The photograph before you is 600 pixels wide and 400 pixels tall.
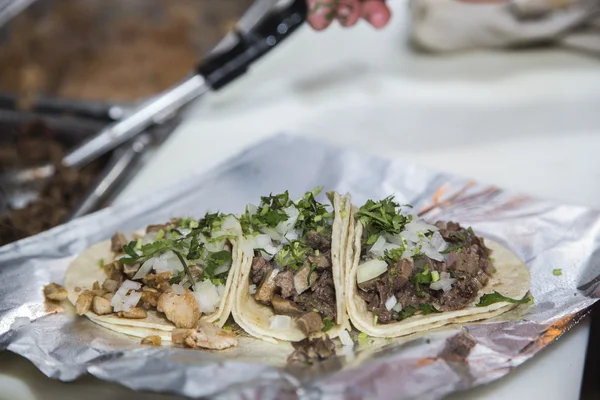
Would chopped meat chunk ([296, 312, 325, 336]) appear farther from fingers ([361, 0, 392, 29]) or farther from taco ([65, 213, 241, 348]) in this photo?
fingers ([361, 0, 392, 29])

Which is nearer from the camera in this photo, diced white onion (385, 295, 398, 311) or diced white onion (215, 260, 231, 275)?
diced white onion (385, 295, 398, 311)

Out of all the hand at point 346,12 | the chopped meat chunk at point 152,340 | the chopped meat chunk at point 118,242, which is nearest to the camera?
the chopped meat chunk at point 152,340

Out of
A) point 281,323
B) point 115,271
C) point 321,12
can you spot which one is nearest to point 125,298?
point 115,271

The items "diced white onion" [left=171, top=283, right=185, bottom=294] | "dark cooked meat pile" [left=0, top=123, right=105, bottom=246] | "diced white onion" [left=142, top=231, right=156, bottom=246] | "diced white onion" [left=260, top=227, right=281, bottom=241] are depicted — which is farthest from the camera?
"dark cooked meat pile" [left=0, top=123, right=105, bottom=246]

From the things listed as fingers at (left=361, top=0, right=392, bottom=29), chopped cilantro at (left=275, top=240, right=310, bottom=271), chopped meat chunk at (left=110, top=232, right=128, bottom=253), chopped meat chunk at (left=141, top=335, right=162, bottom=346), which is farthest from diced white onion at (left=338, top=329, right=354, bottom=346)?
fingers at (left=361, top=0, right=392, bottom=29)

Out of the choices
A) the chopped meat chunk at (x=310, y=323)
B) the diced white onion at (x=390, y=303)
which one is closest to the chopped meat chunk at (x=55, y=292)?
the chopped meat chunk at (x=310, y=323)

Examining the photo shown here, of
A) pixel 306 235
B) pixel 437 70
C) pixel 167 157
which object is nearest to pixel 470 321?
pixel 306 235

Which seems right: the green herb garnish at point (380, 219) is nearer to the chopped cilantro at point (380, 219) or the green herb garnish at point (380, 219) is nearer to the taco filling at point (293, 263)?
the chopped cilantro at point (380, 219)
